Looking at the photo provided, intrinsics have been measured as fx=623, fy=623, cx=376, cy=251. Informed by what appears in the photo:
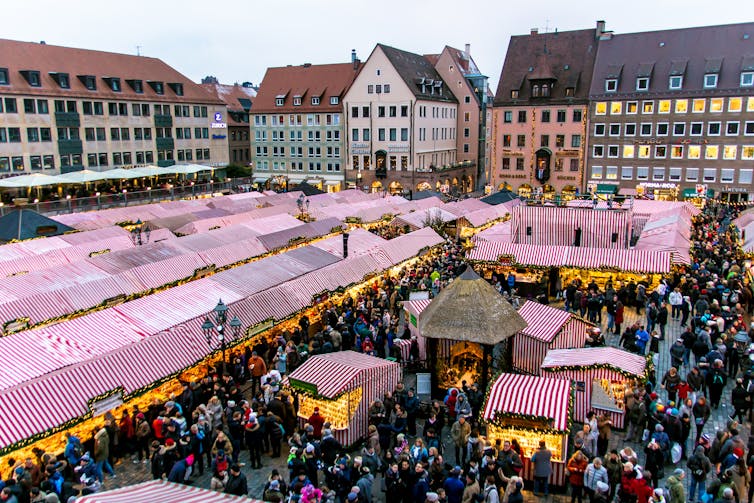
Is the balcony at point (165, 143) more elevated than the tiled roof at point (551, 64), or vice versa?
the tiled roof at point (551, 64)

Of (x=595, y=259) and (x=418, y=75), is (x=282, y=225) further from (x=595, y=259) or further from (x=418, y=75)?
(x=418, y=75)

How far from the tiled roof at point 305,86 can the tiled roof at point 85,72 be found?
5.78 metres

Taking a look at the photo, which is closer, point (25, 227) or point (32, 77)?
point (25, 227)

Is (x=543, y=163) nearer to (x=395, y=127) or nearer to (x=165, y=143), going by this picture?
(x=395, y=127)

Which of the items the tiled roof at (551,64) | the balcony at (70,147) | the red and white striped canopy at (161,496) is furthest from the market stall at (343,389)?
the tiled roof at (551,64)

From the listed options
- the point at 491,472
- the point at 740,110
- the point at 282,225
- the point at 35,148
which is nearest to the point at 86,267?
the point at 282,225

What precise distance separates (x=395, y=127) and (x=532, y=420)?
4553 centimetres

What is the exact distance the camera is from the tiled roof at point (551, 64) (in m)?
51.6

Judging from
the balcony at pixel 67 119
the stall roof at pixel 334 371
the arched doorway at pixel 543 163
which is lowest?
the stall roof at pixel 334 371

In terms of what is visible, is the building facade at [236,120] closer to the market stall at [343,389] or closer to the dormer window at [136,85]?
the dormer window at [136,85]

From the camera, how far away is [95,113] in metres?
49.2

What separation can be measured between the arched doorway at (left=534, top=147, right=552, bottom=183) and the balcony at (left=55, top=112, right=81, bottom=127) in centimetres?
3705

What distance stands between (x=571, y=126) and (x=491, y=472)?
4635 cm

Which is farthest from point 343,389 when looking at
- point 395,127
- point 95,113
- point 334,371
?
point 95,113
